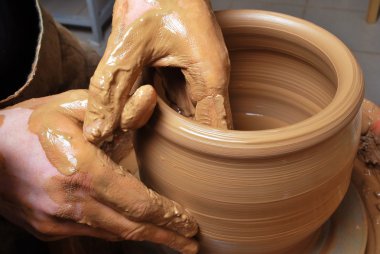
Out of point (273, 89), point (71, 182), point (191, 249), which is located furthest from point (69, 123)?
point (273, 89)

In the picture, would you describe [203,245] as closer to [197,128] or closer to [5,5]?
[197,128]

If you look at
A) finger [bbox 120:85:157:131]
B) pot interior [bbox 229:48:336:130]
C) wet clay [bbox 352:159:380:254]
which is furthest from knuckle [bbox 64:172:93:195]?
wet clay [bbox 352:159:380:254]

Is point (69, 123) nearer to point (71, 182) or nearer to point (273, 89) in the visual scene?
point (71, 182)

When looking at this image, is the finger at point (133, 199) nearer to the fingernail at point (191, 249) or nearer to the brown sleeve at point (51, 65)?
the fingernail at point (191, 249)

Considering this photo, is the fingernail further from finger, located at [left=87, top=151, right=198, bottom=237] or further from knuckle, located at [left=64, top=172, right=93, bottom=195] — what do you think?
knuckle, located at [left=64, top=172, right=93, bottom=195]

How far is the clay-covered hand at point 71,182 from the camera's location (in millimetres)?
825

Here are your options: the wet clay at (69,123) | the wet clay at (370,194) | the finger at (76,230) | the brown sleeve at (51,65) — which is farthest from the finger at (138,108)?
the wet clay at (370,194)

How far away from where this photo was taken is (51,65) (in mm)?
1183

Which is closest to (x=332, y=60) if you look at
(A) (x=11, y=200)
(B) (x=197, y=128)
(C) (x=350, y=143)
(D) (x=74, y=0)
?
(C) (x=350, y=143)

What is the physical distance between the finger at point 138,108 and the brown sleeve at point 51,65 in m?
0.36

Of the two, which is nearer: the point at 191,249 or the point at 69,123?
the point at 69,123

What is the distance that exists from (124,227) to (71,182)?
0.13 metres

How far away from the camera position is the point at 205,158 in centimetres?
82

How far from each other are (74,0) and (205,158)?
7.79 feet
